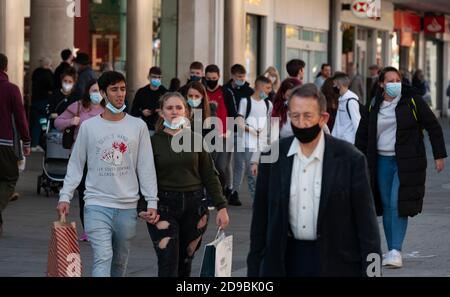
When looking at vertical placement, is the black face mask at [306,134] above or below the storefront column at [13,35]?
below

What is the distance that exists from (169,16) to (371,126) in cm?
1889

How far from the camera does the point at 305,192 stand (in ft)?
22.1

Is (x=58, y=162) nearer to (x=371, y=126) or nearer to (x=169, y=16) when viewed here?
(x=371, y=126)

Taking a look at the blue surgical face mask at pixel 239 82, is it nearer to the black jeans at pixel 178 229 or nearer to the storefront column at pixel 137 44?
the black jeans at pixel 178 229

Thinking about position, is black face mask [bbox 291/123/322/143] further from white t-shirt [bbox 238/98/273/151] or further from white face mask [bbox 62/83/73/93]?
white face mask [bbox 62/83/73/93]

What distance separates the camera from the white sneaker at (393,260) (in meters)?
12.1

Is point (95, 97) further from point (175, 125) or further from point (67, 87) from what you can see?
point (175, 125)

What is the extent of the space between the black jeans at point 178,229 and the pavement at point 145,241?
158cm

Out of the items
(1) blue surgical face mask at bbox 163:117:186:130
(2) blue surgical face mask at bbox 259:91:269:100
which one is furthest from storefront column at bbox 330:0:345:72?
(1) blue surgical face mask at bbox 163:117:186:130

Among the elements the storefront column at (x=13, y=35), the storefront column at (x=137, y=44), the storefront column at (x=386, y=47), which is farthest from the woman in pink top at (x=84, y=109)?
the storefront column at (x=386, y=47)

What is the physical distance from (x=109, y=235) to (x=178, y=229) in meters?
0.62

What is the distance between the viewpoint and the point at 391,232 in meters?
12.4

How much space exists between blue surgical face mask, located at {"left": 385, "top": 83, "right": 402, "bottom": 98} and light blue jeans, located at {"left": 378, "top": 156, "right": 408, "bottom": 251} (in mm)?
601

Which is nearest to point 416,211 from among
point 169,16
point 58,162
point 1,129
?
point 1,129
